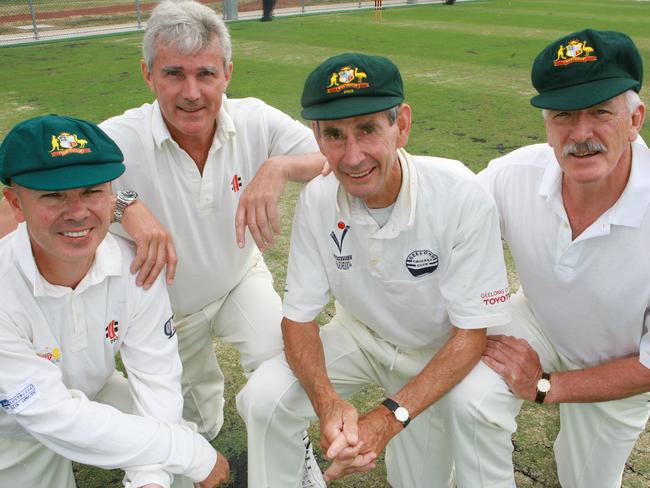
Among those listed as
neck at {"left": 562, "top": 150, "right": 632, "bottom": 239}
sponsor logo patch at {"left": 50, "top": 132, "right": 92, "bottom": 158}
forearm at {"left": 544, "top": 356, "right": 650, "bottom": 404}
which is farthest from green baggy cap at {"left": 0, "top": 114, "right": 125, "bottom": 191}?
forearm at {"left": 544, "top": 356, "right": 650, "bottom": 404}

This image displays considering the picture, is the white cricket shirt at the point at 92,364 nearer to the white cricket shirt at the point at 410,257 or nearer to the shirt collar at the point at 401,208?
the white cricket shirt at the point at 410,257

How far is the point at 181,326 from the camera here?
3.11 m

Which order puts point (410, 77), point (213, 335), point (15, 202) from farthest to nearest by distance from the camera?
point (410, 77) → point (213, 335) → point (15, 202)

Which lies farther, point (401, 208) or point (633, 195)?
point (401, 208)

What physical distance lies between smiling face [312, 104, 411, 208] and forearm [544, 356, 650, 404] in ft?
3.23

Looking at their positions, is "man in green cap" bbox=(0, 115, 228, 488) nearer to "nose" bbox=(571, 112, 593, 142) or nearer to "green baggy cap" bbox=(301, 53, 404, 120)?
"green baggy cap" bbox=(301, 53, 404, 120)

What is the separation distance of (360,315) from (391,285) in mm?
259

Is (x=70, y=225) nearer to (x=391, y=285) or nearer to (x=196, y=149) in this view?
(x=196, y=149)

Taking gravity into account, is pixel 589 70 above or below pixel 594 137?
above

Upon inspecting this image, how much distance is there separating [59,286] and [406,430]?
1.45 m

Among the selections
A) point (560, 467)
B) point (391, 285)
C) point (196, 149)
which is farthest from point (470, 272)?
point (196, 149)

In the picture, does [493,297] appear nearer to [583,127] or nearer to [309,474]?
[583,127]

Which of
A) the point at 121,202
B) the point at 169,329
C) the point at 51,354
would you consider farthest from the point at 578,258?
the point at 51,354

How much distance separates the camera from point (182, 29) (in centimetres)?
270
